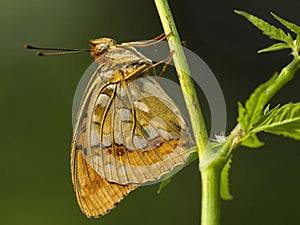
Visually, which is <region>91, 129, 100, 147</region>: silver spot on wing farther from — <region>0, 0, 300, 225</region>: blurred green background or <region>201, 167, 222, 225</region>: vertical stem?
<region>0, 0, 300, 225</region>: blurred green background

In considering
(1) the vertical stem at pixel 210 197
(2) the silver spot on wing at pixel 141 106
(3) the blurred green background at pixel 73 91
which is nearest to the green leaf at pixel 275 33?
(1) the vertical stem at pixel 210 197

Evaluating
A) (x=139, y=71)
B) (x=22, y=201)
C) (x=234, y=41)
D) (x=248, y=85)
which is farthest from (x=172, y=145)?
(x=234, y=41)

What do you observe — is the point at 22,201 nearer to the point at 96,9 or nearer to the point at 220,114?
the point at 96,9

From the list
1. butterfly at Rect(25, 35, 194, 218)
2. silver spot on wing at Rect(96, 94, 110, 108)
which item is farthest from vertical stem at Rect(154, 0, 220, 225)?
silver spot on wing at Rect(96, 94, 110, 108)

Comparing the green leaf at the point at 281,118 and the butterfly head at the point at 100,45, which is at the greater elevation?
the butterfly head at the point at 100,45

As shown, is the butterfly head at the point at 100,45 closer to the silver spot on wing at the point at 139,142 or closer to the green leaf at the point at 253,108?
the silver spot on wing at the point at 139,142
